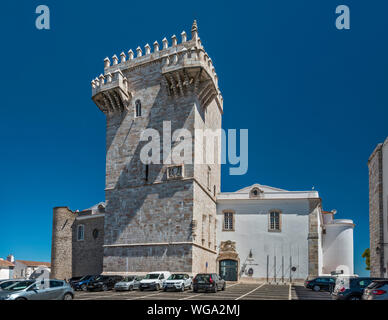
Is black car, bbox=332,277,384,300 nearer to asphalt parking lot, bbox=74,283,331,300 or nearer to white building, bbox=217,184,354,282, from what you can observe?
asphalt parking lot, bbox=74,283,331,300

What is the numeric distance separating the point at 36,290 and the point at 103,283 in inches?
480

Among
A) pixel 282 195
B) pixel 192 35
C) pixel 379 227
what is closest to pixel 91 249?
pixel 282 195

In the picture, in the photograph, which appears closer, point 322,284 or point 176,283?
point 176,283

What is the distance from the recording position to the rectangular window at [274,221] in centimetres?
4000

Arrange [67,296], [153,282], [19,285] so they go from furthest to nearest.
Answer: [153,282] → [67,296] → [19,285]

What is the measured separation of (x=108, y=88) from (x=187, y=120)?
27.6 feet

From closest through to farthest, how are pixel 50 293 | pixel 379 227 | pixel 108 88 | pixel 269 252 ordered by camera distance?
pixel 50 293 → pixel 379 227 → pixel 108 88 → pixel 269 252

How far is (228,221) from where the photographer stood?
41062mm

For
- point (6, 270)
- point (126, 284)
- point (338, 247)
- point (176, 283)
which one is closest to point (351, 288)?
point (176, 283)

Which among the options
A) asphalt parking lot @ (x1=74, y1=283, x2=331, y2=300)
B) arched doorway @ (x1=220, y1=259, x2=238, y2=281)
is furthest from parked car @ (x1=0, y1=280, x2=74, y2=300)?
arched doorway @ (x1=220, y1=259, x2=238, y2=281)

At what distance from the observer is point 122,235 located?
114 feet

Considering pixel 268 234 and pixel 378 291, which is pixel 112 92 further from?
pixel 378 291
